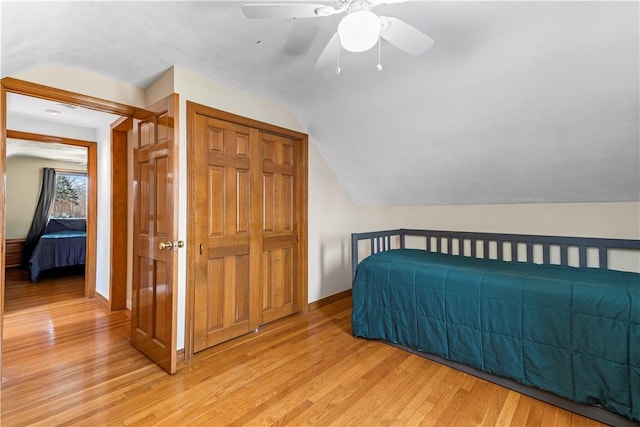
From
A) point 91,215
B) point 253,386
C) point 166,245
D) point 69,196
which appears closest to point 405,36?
point 166,245

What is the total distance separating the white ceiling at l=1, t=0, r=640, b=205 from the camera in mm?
1548

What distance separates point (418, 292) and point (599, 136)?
166 centimetres

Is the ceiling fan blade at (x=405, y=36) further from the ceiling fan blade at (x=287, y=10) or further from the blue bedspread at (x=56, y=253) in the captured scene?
the blue bedspread at (x=56, y=253)

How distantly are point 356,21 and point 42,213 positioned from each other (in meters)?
7.50

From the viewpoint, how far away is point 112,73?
2.27 metres

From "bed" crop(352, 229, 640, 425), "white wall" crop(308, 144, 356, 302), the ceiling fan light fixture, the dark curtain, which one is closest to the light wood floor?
"bed" crop(352, 229, 640, 425)

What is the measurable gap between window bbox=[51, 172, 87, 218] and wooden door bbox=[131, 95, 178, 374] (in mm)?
5537

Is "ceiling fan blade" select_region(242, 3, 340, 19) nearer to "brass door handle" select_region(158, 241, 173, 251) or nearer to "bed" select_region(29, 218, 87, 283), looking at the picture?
"brass door handle" select_region(158, 241, 173, 251)

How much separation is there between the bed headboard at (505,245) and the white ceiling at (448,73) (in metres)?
0.37

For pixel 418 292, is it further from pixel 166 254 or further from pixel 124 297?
pixel 124 297

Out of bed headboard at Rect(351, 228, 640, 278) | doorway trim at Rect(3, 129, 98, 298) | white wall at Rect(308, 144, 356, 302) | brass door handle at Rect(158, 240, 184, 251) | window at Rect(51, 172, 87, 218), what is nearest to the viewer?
brass door handle at Rect(158, 240, 184, 251)

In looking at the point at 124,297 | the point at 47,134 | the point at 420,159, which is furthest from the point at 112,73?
the point at 420,159

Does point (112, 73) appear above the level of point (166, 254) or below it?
above

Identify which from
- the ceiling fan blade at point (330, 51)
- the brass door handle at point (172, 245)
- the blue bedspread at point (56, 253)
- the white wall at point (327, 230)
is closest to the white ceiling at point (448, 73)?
the ceiling fan blade at point (330, 51)
